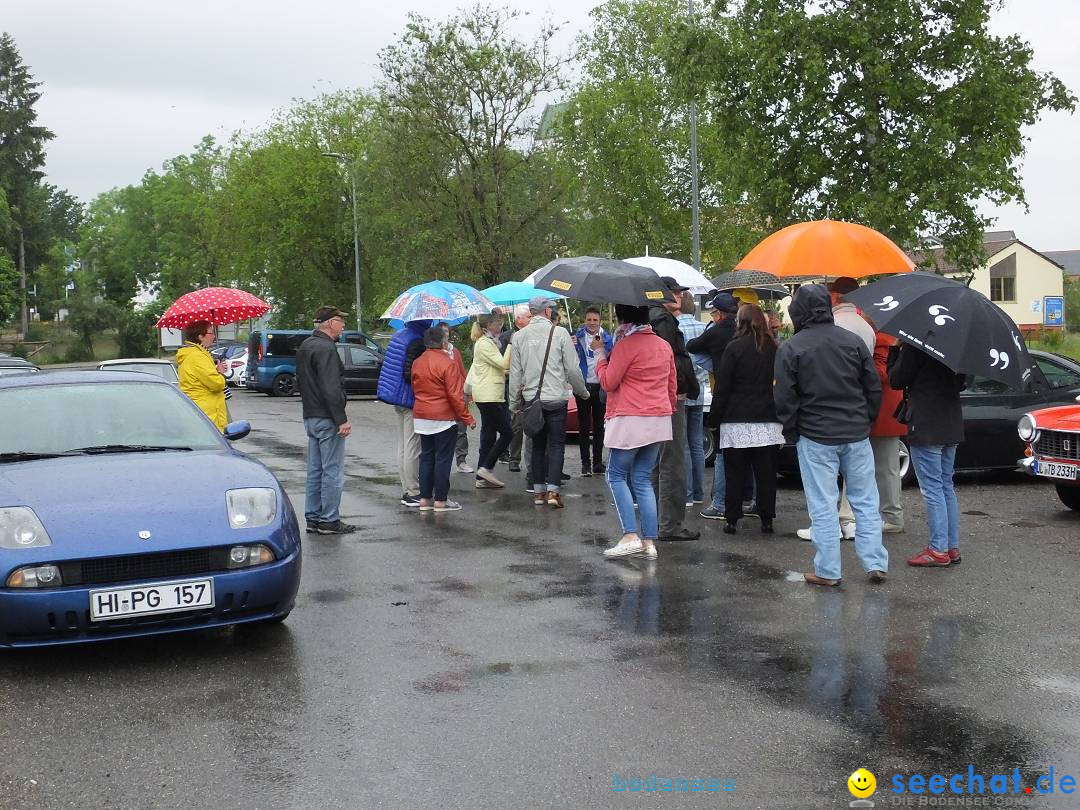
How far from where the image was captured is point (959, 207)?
76.9 ft

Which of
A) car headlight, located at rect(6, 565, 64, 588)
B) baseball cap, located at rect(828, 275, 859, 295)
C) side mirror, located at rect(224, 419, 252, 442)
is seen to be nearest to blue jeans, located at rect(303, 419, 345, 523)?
side mirror, located at rect(224, 419, 252, 442)

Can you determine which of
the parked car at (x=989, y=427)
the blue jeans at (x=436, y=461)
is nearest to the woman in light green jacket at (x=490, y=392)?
the blue jeans at (x=436, y=461)

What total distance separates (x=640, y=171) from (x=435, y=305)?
3409 centimetres

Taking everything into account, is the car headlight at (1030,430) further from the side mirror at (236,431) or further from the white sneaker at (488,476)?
the side mirror at (236,431)

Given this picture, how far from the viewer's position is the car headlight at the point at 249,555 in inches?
242

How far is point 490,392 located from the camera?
13250 millimetres

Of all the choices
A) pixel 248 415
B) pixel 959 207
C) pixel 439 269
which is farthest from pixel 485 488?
pixel 439 269

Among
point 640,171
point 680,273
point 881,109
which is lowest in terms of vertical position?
point 680,273

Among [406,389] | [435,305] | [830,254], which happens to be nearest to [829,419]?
[830,254]

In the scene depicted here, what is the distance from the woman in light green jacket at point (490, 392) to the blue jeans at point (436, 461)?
2.00 metres

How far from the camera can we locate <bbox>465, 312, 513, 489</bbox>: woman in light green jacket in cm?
1321

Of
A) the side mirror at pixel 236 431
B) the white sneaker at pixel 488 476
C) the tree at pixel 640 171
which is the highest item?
the tree at pixel 640 171

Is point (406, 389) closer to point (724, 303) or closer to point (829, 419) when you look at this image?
point (724, 303)

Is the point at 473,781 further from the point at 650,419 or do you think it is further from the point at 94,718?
the point at 650,419
